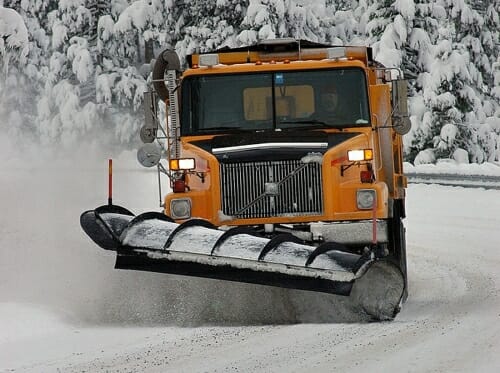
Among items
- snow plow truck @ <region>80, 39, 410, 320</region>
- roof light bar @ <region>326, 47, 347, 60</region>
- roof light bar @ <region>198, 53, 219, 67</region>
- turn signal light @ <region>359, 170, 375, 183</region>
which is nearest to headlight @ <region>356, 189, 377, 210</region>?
snow plow truck @ <region>80, 39, 410, 320</region>

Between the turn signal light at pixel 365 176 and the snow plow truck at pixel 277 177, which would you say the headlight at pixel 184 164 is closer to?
the snow plow truck at pixel 277 177

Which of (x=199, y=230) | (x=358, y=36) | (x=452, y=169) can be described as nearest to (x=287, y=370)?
(x=199, y=230)

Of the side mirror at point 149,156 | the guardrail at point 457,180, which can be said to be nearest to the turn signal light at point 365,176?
the side mirror at point 149,156

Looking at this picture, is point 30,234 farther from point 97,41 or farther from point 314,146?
point 97,41

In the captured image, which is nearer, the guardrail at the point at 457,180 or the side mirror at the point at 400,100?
the side mirror at the point at 400,100

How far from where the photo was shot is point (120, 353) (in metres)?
6.69

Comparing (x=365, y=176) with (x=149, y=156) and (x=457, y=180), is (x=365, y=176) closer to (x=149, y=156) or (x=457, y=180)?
(x=149, y=156)

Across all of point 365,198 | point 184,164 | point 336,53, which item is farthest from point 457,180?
point 184,164

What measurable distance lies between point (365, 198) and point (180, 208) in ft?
5.57

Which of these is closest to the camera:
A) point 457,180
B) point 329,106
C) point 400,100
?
point 329,106

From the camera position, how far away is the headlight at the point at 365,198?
344 inches

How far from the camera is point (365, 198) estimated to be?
8.75 meters

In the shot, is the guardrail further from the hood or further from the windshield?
the hood

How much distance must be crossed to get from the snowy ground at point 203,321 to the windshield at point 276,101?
1.80 meters
